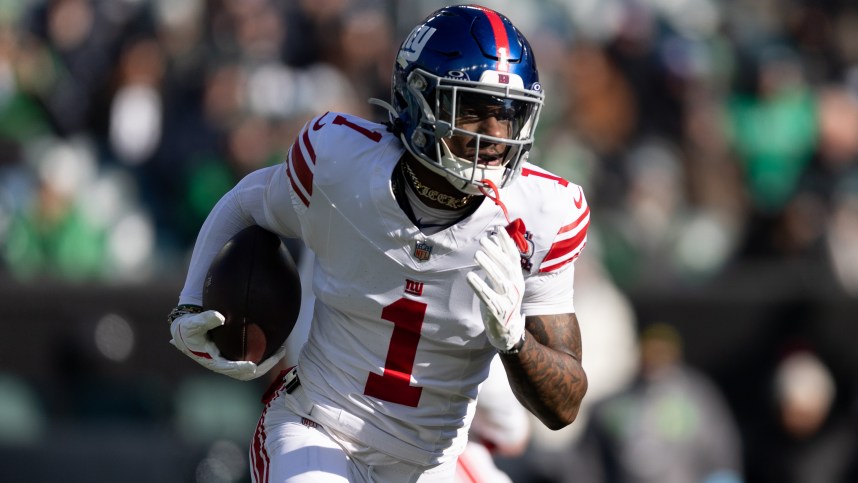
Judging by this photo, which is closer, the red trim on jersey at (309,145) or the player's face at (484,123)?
the player's face at (484,123)

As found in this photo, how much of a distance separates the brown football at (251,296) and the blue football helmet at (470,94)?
1.62 ft

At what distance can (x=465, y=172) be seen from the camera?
338 centimetres

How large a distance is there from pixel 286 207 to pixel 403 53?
1.62 ft

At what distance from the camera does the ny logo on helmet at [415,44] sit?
3549 mm

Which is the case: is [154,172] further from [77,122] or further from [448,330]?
[448,330]

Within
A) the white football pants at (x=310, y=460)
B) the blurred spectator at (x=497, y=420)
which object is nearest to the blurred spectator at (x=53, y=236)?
the blurred spectator at (x=497, y=420)

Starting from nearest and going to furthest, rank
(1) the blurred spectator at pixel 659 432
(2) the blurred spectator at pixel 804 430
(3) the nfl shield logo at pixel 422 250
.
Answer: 1. (3) the nfl shield logo at pixel 422 250
2. (1) the blurred spectator at pixel 659 432
3. (2) the blurred spectator at pixel 804 430

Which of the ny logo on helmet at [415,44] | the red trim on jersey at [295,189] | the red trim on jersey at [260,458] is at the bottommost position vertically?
the red trim on jersey at [260,458]

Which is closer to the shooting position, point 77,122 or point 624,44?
point 77,122

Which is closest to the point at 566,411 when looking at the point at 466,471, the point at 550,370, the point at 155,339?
the point at 550,370

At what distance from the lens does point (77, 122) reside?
348 inches

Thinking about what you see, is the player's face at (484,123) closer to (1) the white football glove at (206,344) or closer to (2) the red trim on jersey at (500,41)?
(2) the red trim on jersey at (500,41)

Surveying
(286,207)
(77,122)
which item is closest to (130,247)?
(77,122)

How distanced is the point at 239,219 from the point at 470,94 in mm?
786
